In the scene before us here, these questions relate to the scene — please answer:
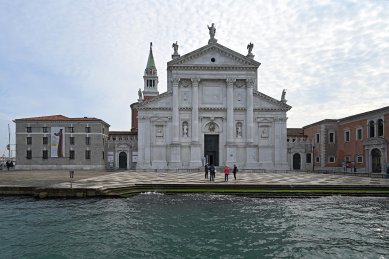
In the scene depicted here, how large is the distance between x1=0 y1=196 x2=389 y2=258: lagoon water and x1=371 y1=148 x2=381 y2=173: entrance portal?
2303cm

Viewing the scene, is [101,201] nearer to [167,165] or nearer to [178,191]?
[178,191]

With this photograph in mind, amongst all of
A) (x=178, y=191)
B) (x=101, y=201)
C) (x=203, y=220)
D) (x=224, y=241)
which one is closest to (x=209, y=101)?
(x=178, y=191)

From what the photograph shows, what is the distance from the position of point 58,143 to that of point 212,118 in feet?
80.7

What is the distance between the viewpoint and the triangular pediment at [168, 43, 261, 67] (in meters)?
45.8

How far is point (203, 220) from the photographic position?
15328 mm

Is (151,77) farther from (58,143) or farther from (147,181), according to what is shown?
(147,181)

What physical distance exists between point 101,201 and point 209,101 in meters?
29.2

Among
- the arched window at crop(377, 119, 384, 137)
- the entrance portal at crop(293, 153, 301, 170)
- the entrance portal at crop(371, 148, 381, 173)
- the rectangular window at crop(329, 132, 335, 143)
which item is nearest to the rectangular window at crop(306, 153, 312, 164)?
the entrance portal at crop(293, 153, 301, 170)

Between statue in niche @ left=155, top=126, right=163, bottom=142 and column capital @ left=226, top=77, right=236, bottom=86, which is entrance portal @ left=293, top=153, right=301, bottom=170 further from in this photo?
statue in niche @ left=155, top=126, right=163, bottom=142

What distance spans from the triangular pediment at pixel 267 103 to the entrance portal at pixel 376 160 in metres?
12.5

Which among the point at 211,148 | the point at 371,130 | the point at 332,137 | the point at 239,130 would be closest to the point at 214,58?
the point at 239,130

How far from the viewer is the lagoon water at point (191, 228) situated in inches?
439

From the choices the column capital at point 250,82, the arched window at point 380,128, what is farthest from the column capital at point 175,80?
the arched window at point 380,128

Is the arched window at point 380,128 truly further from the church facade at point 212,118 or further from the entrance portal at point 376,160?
the church facade at point 212,118
